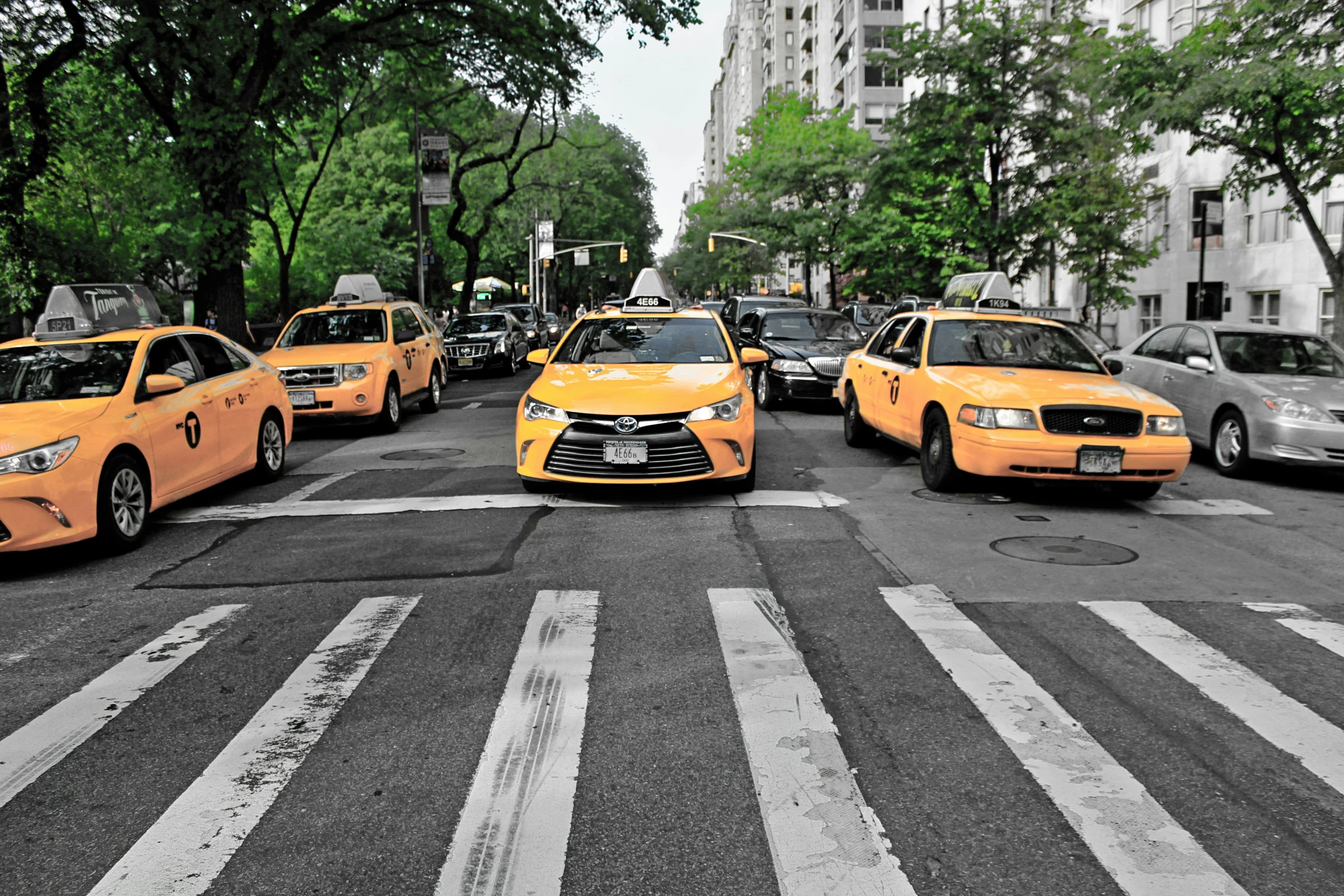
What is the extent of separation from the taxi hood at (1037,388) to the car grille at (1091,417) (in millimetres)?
63

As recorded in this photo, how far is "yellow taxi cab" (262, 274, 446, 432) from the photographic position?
14086mm

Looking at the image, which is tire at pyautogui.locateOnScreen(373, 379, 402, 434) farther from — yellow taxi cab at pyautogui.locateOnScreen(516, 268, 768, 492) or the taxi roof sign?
yellow taxi cab at pyautogui.locateOnScreen(516, 268, 768, 492)

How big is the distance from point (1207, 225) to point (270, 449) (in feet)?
79.7

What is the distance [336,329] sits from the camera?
1548 centimetres

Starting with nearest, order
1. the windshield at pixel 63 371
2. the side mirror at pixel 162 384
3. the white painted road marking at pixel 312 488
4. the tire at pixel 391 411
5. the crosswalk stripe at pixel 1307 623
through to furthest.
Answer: the crosswalk stripe at pixel 1307 623 < the windshield at pixel 63 371 < the side mirror at pixel 162 384 < the white painted road marking at pixel 312 488 < the tire at pixel 391 411

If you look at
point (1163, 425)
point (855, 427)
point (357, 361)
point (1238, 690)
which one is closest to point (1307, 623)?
point (1238, 690)

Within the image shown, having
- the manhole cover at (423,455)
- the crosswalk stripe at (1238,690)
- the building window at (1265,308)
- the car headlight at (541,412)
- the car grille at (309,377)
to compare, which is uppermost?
the building window at (1265,308)

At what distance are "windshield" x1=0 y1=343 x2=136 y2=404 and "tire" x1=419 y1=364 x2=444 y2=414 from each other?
27.8ft

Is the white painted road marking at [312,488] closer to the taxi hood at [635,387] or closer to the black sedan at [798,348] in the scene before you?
the taxi hood at [635,387]

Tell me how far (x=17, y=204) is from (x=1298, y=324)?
2533 centimetres

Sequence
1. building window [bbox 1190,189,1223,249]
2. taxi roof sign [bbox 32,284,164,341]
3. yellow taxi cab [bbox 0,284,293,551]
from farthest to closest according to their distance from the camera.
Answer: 1. building window [bbox 1190,189,1223,249]
2. taxi roof sign [bbox 32,284,164,341]
3. yellow taxi cab [bbox 0,284,293,551]

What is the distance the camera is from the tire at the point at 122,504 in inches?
292

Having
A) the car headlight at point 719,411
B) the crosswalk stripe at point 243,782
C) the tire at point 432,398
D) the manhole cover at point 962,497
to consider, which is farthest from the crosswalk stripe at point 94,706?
the tire at point 432,398

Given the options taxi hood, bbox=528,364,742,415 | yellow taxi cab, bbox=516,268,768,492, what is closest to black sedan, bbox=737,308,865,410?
yellow taxi cab, bbox=516,268,768,492
